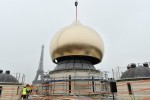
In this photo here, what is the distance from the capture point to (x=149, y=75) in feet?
55.8

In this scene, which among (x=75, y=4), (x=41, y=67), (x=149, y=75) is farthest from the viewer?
(x=41, y=67)

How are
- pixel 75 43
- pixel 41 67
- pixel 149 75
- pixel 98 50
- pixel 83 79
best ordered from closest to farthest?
pixel 83 79
pixel 75 43
pixel 98 50
pixel 149 75
pixel 41 67

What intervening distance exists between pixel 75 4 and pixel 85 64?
9992 millimetres

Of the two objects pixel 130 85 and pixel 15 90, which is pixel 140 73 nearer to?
pixel 130 85

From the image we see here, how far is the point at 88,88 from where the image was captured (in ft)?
45.0

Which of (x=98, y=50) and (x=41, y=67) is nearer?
(x=98, y=50)

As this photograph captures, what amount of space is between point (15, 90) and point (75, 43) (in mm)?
8677

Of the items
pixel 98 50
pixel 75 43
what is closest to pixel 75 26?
pixel 75 43

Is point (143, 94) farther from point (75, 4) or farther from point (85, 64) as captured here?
point (75, 4)

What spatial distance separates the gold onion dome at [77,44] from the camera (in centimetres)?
1490

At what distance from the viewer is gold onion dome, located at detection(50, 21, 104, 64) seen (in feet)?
48.9

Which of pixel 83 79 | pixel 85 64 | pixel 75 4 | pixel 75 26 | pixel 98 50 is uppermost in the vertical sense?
pixel 75 4

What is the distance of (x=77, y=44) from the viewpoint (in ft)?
48.7

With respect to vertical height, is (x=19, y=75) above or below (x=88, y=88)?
above
